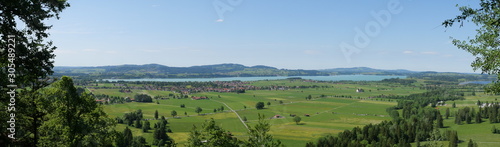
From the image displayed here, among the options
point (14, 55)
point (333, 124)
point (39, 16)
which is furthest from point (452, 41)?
point (333, 124)

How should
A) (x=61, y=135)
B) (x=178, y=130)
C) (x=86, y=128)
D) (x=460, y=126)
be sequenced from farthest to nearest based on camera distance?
(x=460, y=126) < (x=178, y=130) < (x=86, y=128) < (x=61, y=135)

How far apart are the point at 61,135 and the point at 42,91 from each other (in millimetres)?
2190

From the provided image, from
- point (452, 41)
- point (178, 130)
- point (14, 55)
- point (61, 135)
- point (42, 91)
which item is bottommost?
point (178, 130)

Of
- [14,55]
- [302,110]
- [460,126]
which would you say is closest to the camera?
[14,55]

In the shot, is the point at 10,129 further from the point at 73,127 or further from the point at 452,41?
the point at 452,41

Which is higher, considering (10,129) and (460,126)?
(10,129)

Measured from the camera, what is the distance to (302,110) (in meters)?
132

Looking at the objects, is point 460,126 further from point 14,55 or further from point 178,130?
point 14,55

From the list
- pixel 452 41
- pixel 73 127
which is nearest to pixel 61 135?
pixel 73 127

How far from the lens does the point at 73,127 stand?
13086 mm

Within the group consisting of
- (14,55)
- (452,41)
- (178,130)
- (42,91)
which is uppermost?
(452,41)

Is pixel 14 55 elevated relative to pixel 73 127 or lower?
elevated

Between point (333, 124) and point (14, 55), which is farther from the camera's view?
point (333, 124)

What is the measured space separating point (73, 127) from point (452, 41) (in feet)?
55.2
